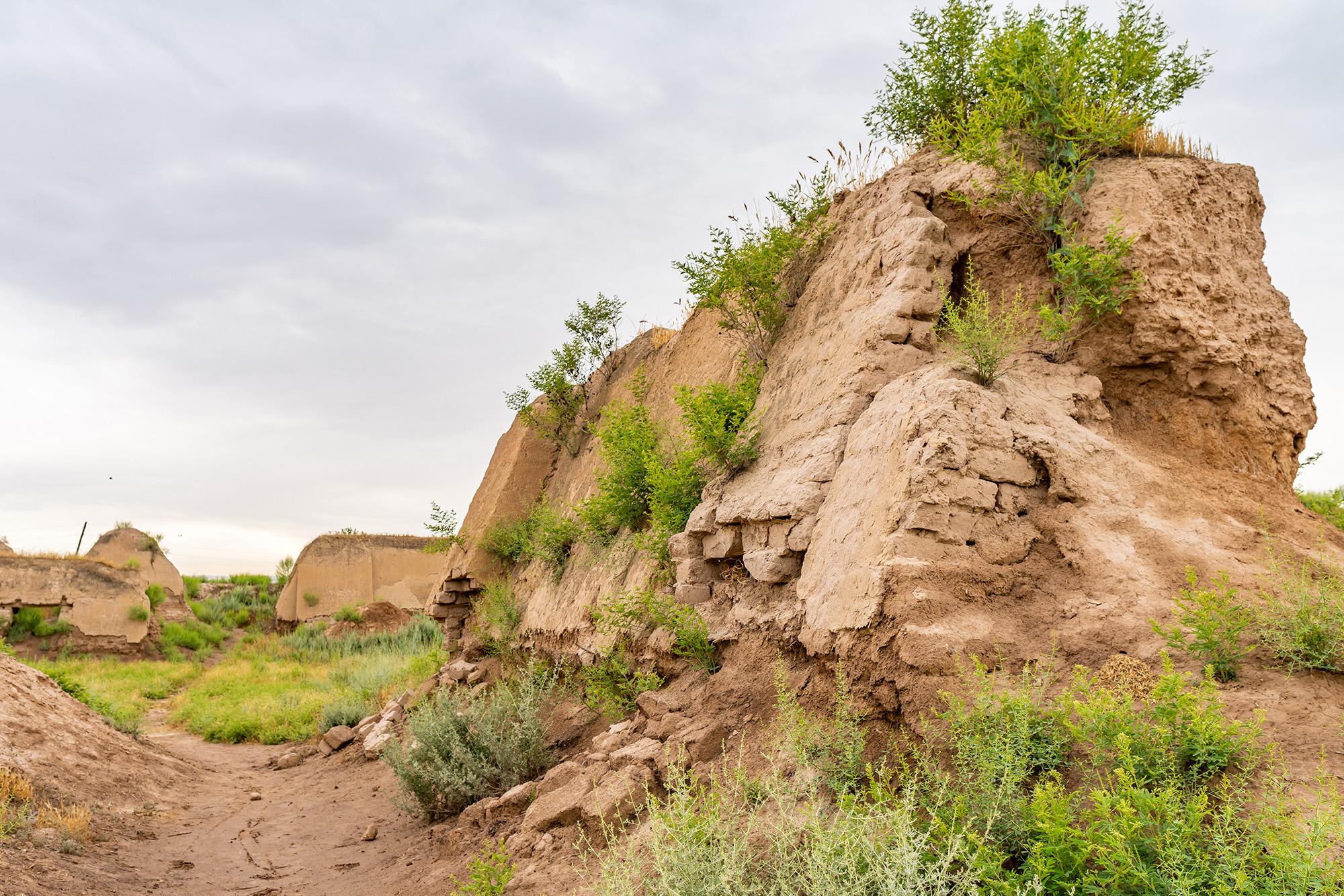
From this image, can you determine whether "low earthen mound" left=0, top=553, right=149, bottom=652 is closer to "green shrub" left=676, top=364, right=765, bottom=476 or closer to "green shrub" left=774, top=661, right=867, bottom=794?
"green shrub" left=676, top=364, right=765, bottom=476

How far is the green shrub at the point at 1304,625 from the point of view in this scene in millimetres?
3318

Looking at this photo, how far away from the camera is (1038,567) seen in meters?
4.23

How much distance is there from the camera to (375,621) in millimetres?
21641

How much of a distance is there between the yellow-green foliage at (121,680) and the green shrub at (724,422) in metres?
8.53

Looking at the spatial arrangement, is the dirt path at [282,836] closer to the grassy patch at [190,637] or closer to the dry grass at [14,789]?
the dry grass at [14,789]

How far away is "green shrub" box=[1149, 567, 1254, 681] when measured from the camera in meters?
3.42

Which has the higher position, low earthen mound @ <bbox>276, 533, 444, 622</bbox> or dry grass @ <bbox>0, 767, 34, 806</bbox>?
low earthen mound @ <bbox>276, 533, 444, 622</bbox>

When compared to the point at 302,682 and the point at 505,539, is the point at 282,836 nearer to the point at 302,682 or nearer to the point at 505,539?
the point at 505,539

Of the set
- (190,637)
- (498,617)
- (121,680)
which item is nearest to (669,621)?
(498,617)

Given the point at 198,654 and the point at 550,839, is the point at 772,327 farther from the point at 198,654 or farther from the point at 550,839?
the point at 198,654

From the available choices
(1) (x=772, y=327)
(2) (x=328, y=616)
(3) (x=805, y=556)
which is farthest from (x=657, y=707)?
(2) (x=328, y=616)

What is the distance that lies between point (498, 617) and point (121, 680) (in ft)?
36.3

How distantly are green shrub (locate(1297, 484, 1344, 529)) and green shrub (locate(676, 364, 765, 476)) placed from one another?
3885 mm

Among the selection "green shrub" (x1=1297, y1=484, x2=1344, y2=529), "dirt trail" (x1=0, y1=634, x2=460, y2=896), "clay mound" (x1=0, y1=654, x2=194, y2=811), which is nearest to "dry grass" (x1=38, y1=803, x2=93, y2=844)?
"dirt trail" (x1=0, y1=634, x2=460, y2=896)
